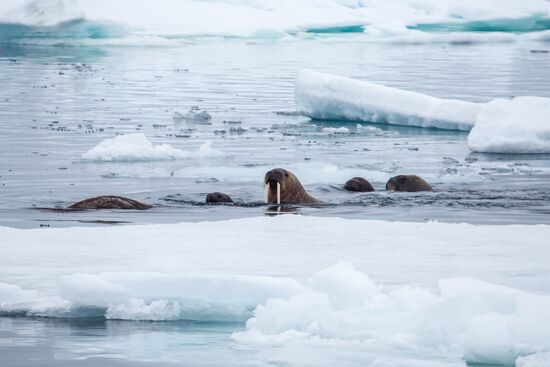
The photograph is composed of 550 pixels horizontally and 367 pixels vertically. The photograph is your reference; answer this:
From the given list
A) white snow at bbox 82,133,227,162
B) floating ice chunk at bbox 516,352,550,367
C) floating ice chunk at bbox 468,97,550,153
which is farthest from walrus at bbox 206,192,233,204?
floating ice chunk at bbox 516,352,550,367

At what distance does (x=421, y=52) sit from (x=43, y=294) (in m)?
45.0

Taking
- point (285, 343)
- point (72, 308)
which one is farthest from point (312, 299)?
point (72, 308)

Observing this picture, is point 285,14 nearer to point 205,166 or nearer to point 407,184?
point 205,166

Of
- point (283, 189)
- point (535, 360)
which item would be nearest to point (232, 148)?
point (283, 189)

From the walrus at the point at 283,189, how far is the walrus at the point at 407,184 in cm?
117

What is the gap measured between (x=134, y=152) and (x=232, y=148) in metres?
2.22

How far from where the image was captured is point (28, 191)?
11898mm

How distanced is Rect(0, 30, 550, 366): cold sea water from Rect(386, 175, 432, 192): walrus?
0.18 m

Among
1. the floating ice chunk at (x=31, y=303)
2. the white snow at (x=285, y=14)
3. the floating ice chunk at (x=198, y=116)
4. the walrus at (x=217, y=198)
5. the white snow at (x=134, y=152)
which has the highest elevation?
the white snow at (x=285, y=14)

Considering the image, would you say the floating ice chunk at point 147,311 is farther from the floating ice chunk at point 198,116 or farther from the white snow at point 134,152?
the floating ice chunk at point 198,116

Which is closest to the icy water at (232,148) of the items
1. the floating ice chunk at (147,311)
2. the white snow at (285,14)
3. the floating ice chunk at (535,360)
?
the floating ice chunk at (147,311)

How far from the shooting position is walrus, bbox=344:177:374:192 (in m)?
12.0

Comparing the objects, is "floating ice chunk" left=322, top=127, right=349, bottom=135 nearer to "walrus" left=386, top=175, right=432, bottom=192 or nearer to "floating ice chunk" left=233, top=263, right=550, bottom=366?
"walrus" left=386, top=175, right=432, bottom=192

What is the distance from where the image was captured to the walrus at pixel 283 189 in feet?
35.2
